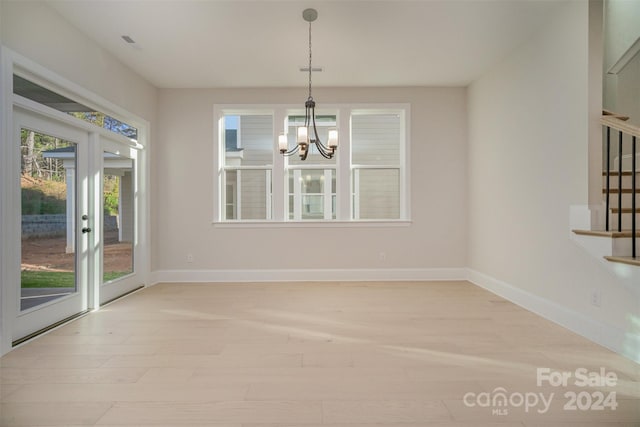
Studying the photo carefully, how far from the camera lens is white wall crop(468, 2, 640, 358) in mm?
2795

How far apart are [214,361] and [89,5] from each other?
10.9ft

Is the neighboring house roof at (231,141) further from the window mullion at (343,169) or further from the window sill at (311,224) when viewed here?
the window mullion at (343,169)

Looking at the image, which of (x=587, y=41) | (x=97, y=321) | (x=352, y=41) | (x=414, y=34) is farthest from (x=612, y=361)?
(x=97, y=321)

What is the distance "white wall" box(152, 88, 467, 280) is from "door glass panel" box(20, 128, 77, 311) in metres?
1.72

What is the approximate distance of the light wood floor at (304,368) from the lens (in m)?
1.77

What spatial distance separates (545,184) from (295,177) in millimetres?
3391

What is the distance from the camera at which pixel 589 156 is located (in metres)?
2.81

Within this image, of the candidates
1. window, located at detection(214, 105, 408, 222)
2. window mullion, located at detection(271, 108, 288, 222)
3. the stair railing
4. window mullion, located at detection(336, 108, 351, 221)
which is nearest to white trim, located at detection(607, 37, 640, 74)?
the stair railing

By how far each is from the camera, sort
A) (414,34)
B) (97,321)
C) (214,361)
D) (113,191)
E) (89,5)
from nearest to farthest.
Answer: (214,361) → (89,5) → (97,321) → (414,34) → (113,191)

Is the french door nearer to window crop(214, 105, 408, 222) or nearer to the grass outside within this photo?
the grass outside

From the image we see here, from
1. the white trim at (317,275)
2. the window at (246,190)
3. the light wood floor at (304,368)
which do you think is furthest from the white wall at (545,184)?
the window at (246,190)

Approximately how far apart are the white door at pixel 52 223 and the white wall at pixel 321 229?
4.99 ft

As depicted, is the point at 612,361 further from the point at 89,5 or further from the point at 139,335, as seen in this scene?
the point at 89,5

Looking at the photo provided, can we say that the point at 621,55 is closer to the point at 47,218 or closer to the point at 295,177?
the point at 295,177
